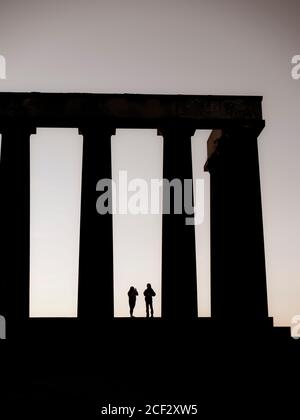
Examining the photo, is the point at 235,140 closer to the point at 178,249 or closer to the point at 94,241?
the point at 178,249

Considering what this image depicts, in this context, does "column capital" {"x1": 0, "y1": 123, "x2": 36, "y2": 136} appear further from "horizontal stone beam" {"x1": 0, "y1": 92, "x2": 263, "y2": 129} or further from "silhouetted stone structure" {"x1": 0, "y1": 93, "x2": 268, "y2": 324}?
"horizontal stone beam" {"x1": 0, "y1": 92, "x2": 263, "y2": 129}

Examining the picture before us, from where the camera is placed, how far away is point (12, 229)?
2879 inches

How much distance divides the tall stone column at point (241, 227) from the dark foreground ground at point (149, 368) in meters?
3.94

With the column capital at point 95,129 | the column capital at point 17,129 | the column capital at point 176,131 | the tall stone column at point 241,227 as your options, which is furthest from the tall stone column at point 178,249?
the column capital at point 17,129

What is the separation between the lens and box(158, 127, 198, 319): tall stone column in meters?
72.2

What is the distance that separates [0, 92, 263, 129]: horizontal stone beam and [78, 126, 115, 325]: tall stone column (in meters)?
2.31

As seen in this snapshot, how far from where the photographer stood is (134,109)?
76.6 meters

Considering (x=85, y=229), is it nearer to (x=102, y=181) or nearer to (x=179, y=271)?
(x=102, y=181)

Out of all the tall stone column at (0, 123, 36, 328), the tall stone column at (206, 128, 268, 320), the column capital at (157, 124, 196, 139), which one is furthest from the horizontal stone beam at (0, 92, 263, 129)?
the tall stone column at (0, 123, 36, 328)

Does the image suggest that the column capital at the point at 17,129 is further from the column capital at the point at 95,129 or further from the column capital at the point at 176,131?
the column capital at the point at 176,131

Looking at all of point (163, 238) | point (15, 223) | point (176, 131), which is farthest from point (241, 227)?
point (15, 223)

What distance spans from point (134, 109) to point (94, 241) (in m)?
18.0

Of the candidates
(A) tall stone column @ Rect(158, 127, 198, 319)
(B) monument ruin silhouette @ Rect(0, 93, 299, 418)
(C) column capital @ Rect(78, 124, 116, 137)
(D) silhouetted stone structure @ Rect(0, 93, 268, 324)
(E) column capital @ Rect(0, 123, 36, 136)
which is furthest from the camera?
(C) column capital @ Rect(78, 124, 116, 137)

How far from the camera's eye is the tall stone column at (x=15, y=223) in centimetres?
7162
